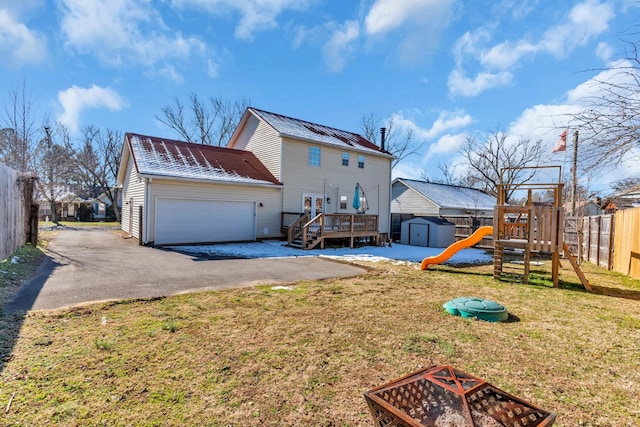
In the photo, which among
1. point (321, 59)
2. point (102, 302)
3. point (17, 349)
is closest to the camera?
point (17, 349)

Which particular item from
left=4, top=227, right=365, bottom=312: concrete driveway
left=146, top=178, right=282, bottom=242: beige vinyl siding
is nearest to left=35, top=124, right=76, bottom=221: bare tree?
left=146, top=178, right=282, bottom=242: beige vinyl siding

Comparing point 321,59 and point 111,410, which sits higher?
point 321,59

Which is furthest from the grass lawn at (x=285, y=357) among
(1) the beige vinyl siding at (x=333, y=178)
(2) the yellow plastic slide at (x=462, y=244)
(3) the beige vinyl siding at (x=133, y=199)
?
(1) the beige vinyl siding at (x=333, y=178)

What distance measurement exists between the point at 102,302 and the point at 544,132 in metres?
7.61

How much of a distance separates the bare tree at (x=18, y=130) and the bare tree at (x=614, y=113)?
64.0 ft

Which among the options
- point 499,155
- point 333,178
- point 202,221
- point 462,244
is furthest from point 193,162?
point 499,155

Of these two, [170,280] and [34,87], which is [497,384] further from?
[34,87]

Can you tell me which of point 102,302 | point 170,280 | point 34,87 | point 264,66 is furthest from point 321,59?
point 102,302

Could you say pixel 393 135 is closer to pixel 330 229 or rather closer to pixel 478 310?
pixel 330 229

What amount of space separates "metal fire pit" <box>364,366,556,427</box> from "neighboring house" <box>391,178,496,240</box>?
22385 mm

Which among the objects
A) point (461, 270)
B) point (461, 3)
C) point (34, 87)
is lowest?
point (461, 270)

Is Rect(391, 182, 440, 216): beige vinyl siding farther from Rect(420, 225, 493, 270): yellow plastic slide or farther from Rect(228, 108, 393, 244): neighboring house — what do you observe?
Rect(420, 225, 493, 270): yellow plastic slide

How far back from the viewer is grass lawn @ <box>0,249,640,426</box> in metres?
2.53

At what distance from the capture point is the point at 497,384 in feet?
9.91
